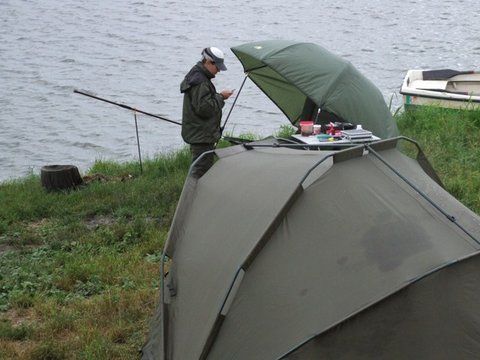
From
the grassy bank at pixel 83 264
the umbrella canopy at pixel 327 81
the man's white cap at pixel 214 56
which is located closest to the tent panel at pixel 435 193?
the grassy bank at pixel 83 264

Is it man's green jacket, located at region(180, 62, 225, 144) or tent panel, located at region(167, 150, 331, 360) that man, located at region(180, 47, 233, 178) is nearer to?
man's green jacket, located at region(180, 62, 225, 144)

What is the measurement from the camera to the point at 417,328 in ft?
12.2

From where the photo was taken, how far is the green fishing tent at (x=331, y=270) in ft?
12.2

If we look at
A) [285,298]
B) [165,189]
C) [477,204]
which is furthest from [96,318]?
[477,204]

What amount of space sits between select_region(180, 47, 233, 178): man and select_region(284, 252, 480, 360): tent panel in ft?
12.2

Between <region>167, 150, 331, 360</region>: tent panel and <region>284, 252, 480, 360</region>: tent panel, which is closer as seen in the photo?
<region>284, 252, 480, 360</region>: tent panel

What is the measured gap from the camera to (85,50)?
21.1m

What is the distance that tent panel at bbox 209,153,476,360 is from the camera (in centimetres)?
373

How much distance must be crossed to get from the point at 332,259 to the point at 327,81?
11.7ft

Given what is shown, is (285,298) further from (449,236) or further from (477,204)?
(477,204)

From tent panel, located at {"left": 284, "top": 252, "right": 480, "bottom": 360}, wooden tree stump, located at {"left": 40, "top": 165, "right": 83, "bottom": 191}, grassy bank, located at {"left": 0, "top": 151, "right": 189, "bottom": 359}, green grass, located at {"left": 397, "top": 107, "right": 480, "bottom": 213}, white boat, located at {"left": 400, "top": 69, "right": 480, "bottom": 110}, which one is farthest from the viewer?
white boat, located at {"left": 400, "top": 69, "right": 480, "bottom": 110}

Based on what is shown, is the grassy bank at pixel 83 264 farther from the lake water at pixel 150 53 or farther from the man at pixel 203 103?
the lake water at pixel 150 53

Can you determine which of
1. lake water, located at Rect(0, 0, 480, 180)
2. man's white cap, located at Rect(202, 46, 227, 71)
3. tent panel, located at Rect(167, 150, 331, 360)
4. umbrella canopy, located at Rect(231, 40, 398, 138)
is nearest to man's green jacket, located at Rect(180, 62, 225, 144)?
man's white cap, located at Rect(202, 46, 227, 71)

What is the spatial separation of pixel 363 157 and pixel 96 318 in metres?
2.50
